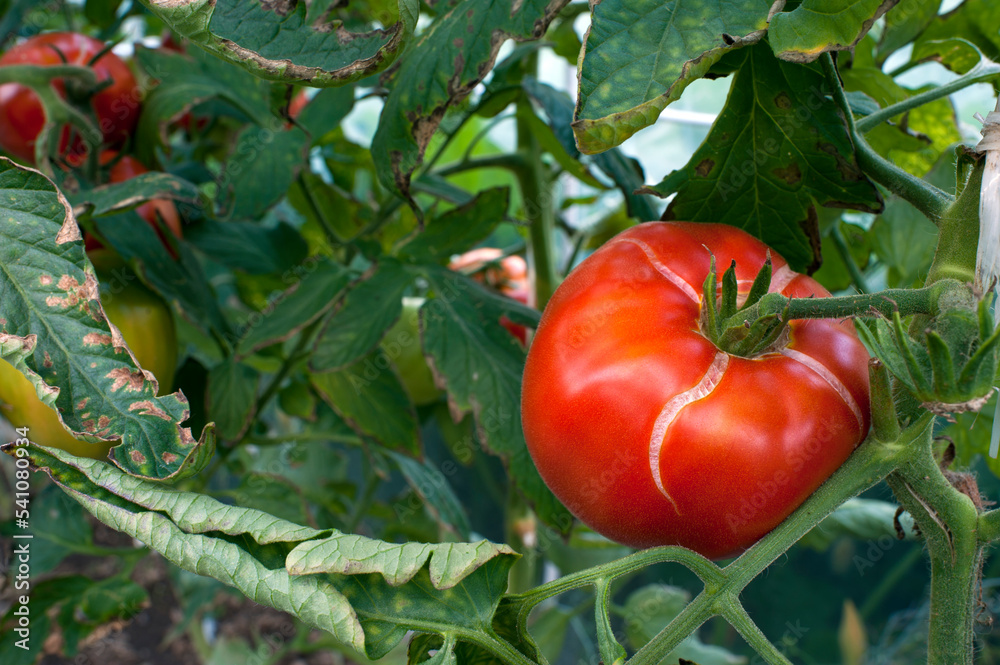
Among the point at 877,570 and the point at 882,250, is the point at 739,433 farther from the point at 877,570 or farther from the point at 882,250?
the point at 877,570

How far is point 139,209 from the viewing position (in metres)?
0.60

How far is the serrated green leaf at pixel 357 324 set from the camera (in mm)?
541

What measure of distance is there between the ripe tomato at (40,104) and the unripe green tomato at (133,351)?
8.6 inches

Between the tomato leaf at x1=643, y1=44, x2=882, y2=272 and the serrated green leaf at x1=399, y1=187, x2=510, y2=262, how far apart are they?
0.68 feet

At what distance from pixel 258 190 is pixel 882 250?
19.0 inches

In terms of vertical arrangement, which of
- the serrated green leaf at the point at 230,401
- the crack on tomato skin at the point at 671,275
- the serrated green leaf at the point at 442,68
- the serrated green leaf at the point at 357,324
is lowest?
the serrated green leaf at the point at 230,401

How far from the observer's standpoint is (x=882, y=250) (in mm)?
563

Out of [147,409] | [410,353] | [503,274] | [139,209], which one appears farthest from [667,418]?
[503,274]

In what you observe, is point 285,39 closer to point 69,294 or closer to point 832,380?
point 69,294

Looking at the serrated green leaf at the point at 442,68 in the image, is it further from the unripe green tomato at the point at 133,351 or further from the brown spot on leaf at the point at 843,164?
the unripe green tomato at the point at 133,351

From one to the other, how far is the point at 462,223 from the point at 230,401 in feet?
0.78

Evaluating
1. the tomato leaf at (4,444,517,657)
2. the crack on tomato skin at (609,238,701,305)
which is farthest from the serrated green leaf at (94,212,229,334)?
the crack on tomato skin at (609,238,701,305)

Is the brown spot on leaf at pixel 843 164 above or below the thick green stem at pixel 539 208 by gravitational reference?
Answer: above

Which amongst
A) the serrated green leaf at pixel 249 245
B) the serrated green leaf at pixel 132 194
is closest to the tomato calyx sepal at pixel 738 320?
the serrated green leaf at pixel 132 194
